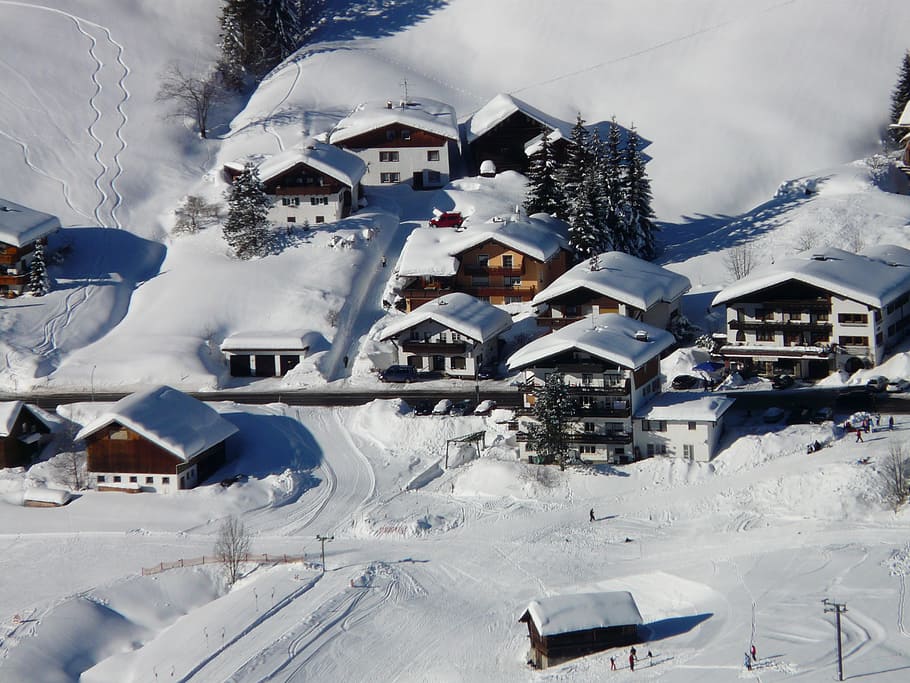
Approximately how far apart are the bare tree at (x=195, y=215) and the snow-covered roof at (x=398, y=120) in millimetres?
9486

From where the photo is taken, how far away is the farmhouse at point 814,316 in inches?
2940

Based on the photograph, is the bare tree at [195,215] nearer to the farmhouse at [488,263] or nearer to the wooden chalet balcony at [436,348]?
the farmhouse at [488,263]

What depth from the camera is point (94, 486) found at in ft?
232

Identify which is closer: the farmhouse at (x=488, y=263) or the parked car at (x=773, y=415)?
the parked car at (x=773, y=415)

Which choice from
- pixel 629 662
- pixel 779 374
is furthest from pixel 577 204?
pixel 629 662

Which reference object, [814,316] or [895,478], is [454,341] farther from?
[895,478]

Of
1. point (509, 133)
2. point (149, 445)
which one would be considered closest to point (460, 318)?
point (149, 445)

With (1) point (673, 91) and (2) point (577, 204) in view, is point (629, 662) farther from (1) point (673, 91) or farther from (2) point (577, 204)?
(1) point (673, 91)

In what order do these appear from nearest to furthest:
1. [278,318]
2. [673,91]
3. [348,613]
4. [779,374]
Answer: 1. [348,613]
2. [779,374]
3. [278,318]
4. [673,91]

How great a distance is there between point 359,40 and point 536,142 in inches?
972

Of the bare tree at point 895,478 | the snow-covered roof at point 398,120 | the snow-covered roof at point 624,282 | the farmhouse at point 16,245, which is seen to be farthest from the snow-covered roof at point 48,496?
the snow-covered roof at point 398,120

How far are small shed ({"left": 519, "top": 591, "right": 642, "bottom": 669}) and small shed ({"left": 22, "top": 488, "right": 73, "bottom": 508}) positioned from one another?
26.1 m

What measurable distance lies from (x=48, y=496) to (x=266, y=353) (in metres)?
16.4

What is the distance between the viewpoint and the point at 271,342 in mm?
81750
